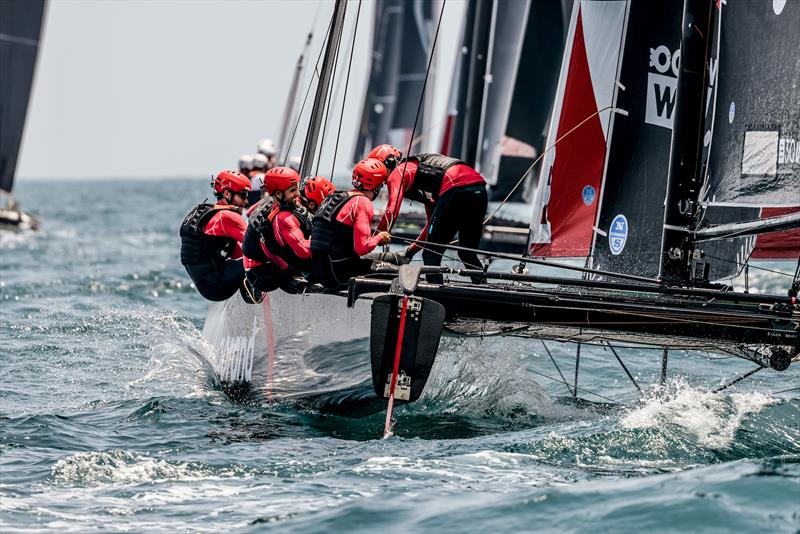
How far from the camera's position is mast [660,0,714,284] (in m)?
7.43

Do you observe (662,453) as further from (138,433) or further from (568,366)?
(568,366)

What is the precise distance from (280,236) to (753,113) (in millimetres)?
3037

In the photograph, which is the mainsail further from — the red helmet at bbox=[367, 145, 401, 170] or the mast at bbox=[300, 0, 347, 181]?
the red helmet at bbox=[367, 145, 401, 170]

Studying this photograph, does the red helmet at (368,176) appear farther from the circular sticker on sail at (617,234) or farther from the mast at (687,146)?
the mast at (687,146)

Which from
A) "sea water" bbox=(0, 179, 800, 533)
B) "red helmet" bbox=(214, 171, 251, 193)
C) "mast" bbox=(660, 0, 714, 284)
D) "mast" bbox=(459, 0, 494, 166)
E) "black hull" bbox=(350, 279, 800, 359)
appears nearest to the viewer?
"sea water" bbox=(0, 179, 800, 533)

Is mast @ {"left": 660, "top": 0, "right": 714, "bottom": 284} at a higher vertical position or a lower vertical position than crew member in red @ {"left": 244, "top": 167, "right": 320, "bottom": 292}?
higher

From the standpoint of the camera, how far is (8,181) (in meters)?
25.9

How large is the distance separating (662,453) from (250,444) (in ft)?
7.30

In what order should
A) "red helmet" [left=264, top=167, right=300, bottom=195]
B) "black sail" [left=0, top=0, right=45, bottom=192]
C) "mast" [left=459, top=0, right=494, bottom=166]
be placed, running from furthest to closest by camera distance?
1. "black sail" [left=0, top=0, right=45, bottom=192]
2. "mast" [left=459, top=0, right=494, bottom=166]
3. "red helmet" [left=264, top=167, right=300, bottom=195]

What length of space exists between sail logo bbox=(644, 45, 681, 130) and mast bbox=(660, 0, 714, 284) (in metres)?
0.85

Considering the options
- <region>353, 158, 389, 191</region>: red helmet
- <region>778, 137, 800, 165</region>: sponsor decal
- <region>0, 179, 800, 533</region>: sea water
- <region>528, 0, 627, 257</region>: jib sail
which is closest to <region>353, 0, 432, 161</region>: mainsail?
<region>0, 179, 800, 533</region>: sea water

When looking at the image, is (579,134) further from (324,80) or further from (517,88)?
(517,88)

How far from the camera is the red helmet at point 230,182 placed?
880 cm

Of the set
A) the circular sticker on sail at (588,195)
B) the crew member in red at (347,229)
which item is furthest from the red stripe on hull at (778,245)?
the crew member in red at (347,229)
